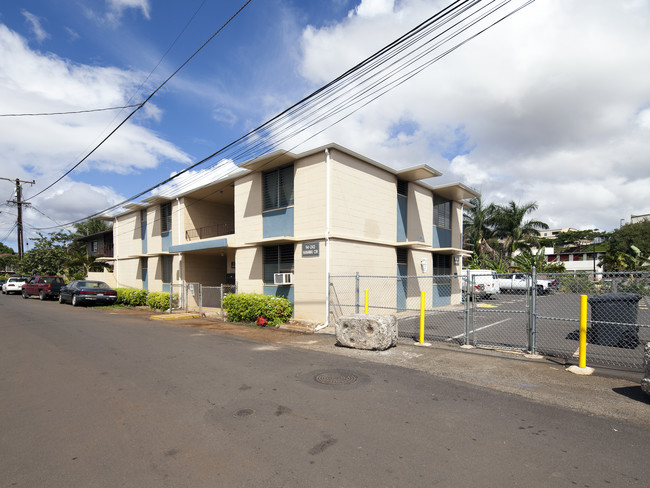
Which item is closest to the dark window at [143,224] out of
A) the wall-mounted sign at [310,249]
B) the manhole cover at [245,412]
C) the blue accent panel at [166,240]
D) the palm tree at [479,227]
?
the blue accent panel at [166,240]

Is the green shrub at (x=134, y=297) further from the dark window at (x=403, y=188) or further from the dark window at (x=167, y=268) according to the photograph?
the dark window at (x=403, y=188)

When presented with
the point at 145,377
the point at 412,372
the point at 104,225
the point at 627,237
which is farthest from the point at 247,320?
the point at 627,237

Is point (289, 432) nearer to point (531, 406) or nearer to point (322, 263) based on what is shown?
point (531, 406)

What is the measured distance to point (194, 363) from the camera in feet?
23.9

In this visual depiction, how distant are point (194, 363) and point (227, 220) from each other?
1592 cm

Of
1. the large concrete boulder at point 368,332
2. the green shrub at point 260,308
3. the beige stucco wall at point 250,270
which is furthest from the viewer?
the beige stucco wall at point 250,270

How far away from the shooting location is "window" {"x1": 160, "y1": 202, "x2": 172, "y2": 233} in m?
21.6

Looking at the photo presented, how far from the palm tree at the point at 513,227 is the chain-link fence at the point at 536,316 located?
1727cm

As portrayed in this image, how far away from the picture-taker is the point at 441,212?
775 inches

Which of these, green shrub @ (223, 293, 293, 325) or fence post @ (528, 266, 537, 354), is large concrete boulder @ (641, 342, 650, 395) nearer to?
fence post @ (528, 266, 537, 354)

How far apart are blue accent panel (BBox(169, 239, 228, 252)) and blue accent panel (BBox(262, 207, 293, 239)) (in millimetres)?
2418

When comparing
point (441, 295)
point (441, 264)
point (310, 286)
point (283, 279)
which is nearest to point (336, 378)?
point (310, 286)

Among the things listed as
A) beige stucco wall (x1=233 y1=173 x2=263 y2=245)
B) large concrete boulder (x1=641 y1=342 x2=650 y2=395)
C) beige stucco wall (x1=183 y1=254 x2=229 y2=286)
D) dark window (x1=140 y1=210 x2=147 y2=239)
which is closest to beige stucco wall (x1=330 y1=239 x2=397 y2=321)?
beige stucco wall (x1=233 y1=173 x2=263 y2=245)

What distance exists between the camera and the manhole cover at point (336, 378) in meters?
5.99
